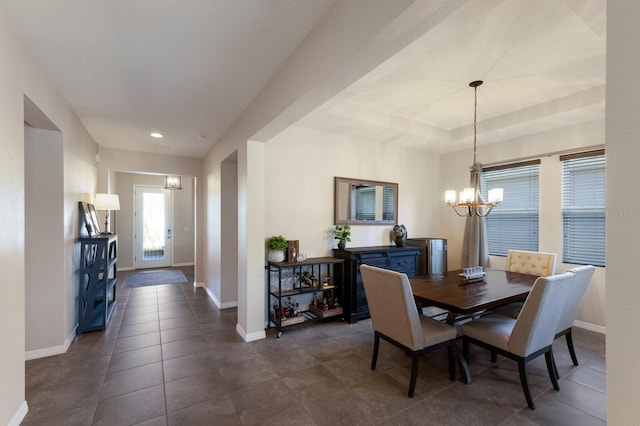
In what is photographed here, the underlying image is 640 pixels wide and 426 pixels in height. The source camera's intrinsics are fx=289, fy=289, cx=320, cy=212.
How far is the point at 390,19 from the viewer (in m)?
1.33

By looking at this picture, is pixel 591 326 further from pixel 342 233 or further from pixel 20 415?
pixel 20 415

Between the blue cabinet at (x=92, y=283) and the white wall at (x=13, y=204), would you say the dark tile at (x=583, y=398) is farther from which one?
the blue cabinet at (x=92, y=283)

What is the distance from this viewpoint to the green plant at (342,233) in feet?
13.5

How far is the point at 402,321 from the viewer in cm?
229

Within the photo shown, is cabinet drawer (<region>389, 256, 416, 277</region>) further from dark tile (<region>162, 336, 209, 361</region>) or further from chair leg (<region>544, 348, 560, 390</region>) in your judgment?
dark tile (<region>162, 336, 209, 361</region>)

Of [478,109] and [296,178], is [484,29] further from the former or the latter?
[296,178]

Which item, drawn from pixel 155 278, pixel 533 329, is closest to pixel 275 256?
pixel 533 329

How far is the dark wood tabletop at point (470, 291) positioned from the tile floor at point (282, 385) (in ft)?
2.24

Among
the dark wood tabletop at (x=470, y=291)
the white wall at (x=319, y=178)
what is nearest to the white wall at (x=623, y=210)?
the dark wood tabletop at (x=470, y=291)

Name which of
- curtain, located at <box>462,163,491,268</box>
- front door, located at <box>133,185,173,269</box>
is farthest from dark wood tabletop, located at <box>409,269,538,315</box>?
front door, located at <box>133,185,173,269</box>

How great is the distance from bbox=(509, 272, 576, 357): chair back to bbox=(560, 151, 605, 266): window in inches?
78.0

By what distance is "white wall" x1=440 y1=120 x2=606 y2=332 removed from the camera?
354 cm

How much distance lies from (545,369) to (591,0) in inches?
113

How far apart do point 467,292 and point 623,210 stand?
2.15m
